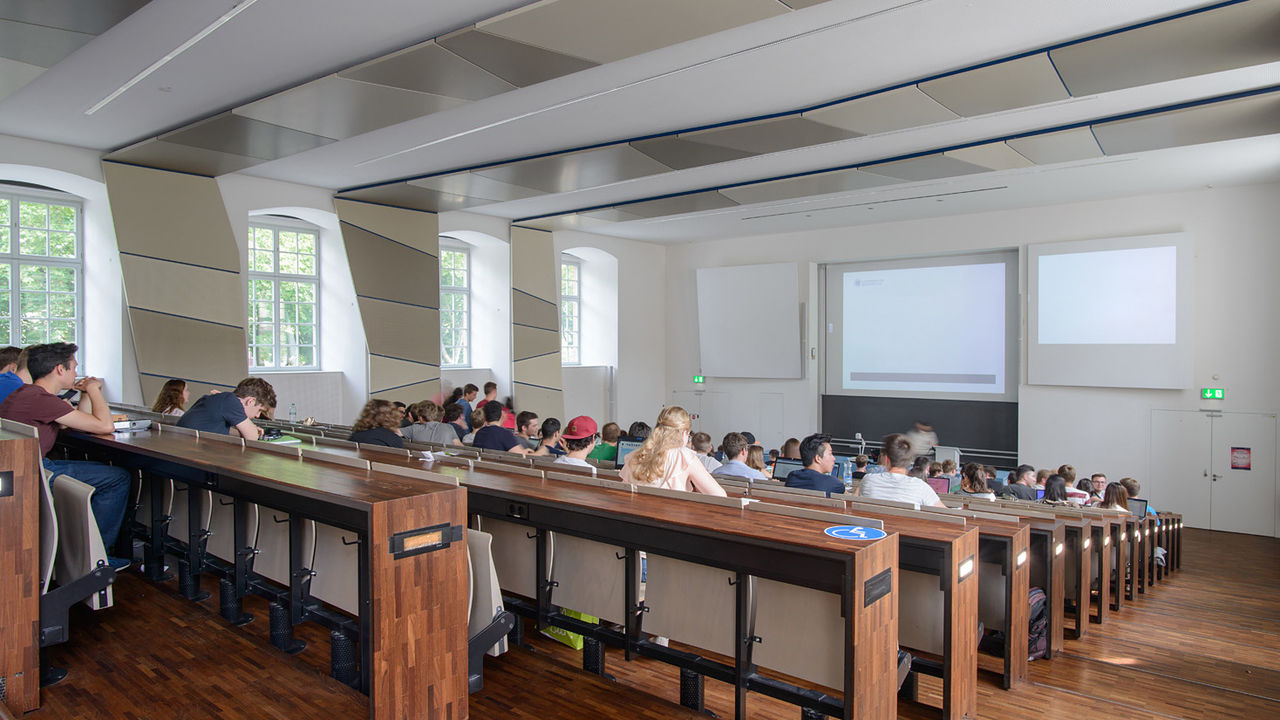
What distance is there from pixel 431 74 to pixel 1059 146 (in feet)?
18.5

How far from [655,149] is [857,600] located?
5.51 meters

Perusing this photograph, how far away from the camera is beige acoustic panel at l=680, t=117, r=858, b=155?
20.1ft

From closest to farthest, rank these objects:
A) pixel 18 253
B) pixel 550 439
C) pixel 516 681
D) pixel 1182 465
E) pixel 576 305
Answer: pixel 516 681 < pixel 550 439 < pixel 18 253 < pixel 1182 465 < pixel 576 305

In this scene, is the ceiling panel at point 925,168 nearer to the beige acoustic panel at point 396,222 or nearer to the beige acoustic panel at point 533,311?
the beige acoustic panel at point 533,311

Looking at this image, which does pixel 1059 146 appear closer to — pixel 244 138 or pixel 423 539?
pixel 423 539

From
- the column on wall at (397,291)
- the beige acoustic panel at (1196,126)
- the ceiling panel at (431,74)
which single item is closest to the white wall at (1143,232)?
the beige acoustic panel at (1196,126)

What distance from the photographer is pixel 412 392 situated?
9.79 m

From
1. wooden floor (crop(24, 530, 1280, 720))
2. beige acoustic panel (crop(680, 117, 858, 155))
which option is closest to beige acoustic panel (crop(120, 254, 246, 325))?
wooden floor (crop(24, 530, 1280, 720))

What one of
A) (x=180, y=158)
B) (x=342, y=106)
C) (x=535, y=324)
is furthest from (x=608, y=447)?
(x=535, y=324)

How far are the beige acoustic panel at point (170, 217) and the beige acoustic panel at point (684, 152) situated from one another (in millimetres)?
4780

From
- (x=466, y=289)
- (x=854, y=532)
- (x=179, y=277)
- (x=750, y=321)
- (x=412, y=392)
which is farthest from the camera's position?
(x=750, y=321)

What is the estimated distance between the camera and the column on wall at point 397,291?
9312 mm

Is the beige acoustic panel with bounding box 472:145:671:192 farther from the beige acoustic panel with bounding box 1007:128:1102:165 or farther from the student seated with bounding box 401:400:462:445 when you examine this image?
the beige acoustic panel with bounding box 1007:128:1102:165

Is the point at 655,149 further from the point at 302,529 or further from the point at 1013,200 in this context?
the point at 1013,200
